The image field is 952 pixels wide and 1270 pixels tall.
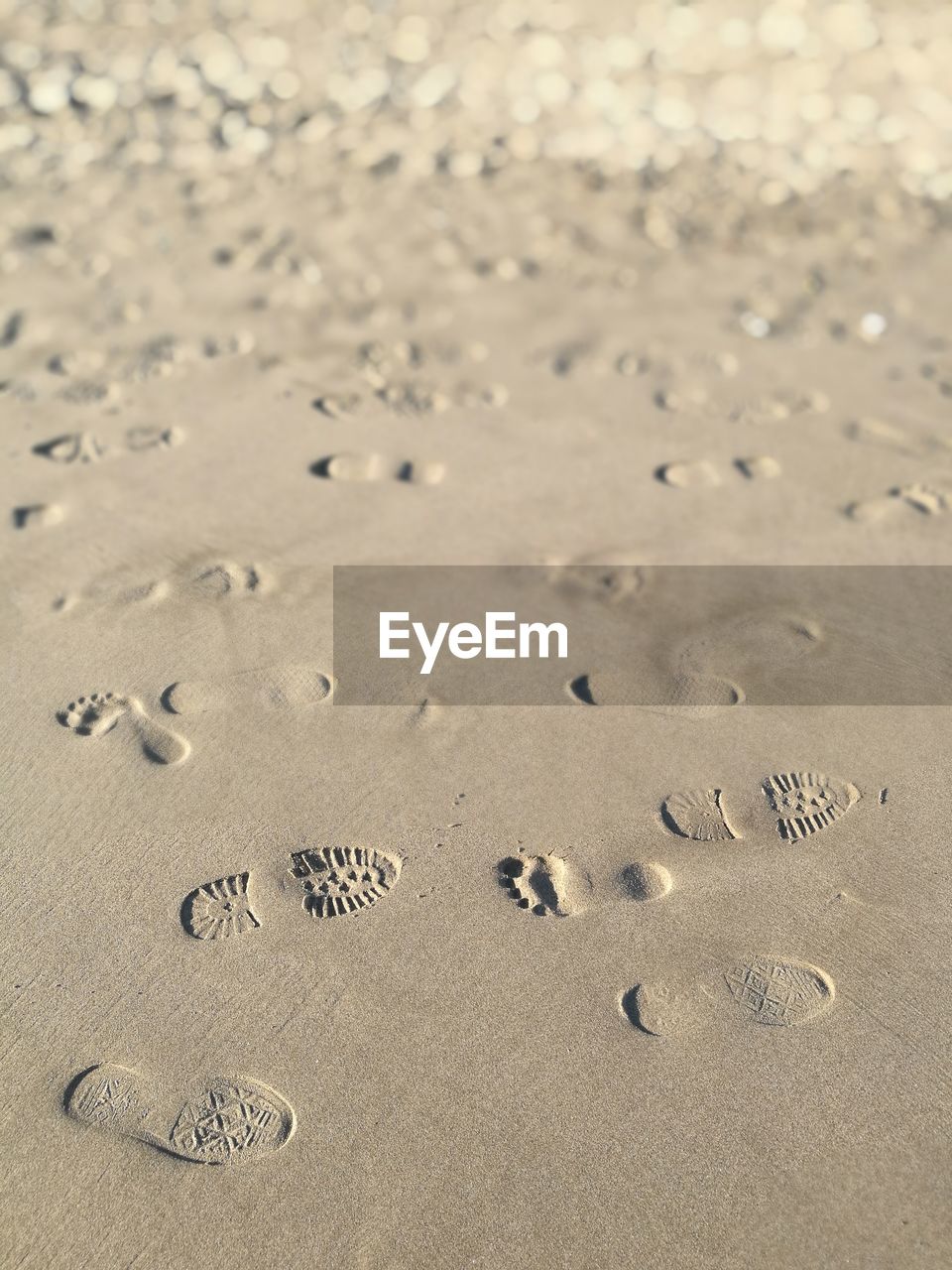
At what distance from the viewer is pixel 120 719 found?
2322 mm

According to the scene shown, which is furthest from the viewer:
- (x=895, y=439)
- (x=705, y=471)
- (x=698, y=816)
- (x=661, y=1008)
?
(x=895, y=439)

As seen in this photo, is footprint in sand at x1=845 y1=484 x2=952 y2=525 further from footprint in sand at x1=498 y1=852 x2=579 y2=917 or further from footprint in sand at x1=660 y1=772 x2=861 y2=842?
footprint in sand at x1=498 y1=852 x2=579 y2=917

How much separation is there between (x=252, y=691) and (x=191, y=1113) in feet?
Result: 3.05

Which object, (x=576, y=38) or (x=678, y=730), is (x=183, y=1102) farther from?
(x=576, y=38)

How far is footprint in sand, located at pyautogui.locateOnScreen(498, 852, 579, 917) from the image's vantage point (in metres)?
1.98

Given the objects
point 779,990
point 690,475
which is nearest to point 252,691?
point 779,990

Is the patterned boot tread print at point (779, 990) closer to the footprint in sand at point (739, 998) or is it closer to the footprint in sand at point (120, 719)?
the footprint in sand at point (739, 998)

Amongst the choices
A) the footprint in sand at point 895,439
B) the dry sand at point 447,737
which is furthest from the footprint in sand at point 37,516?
the footprint in sand at point 895,439

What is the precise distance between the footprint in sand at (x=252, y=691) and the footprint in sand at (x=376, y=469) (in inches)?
30.2

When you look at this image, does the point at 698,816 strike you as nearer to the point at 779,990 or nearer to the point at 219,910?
the point at 779,990

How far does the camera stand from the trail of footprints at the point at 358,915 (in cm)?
168

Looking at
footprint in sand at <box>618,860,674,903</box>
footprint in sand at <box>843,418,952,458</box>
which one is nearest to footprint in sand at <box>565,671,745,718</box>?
footprint in sand at <box>618,860,674,903</box>

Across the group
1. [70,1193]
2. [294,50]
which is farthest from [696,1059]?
[294,50]

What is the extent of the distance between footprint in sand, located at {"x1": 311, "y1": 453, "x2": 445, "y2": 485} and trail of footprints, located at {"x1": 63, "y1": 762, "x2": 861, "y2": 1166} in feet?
3.48
